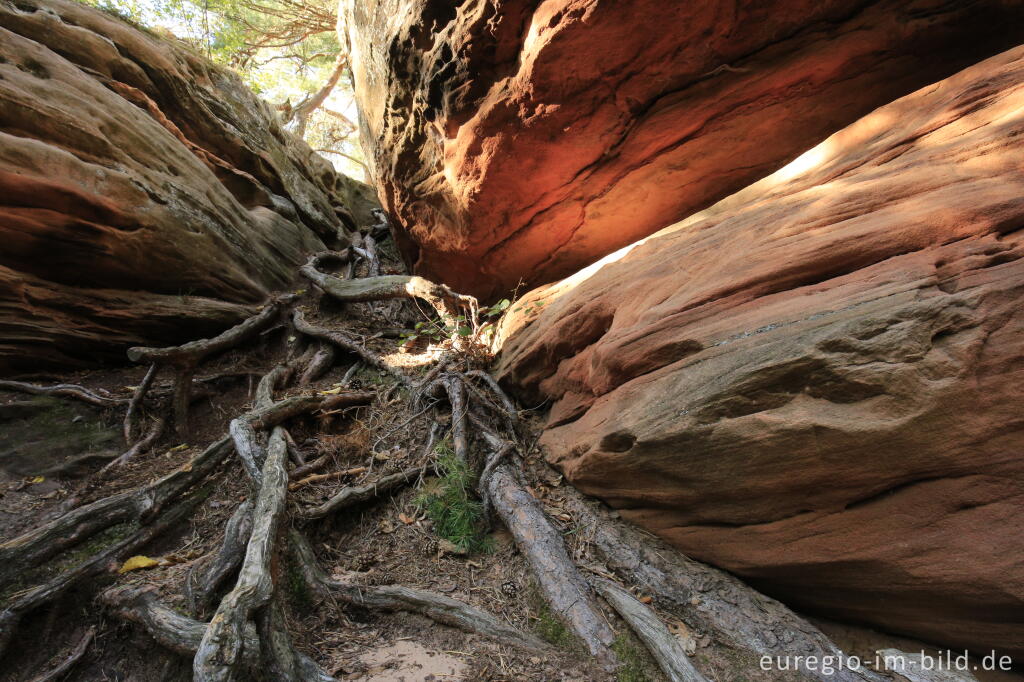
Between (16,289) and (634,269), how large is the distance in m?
7.19

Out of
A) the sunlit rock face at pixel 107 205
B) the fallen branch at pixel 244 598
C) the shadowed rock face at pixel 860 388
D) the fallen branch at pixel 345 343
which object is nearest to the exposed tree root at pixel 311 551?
the fallen branch at pixel 244 598

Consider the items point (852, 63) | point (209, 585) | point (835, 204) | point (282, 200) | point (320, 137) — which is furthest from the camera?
point (320, 137)

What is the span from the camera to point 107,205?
5.70 metres

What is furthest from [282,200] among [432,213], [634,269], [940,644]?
[940,644]

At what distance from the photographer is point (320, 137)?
63.9 ft

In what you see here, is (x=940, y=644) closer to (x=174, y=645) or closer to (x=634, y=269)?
(x=634, y=269)

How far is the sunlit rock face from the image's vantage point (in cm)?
521

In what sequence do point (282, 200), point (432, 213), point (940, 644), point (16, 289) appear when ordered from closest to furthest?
1. point (940, 644)
2. point (16, 289)
3. point (432, 213)
4. point (282, 200)

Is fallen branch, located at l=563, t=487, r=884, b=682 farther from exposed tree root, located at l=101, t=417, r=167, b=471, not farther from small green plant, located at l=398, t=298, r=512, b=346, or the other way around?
exposed tree root, located at l=101, t=417, r=167, b=471

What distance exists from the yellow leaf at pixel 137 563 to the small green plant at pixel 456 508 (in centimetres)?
194

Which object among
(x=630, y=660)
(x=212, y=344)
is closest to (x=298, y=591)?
(x=630, y=660)

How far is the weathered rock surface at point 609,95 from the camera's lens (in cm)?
416

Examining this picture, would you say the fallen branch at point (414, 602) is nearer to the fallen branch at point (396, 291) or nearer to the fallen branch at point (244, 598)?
the fallen branch at point (244, 598)

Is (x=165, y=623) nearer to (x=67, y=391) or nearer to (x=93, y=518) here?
(x=93, y=518)
